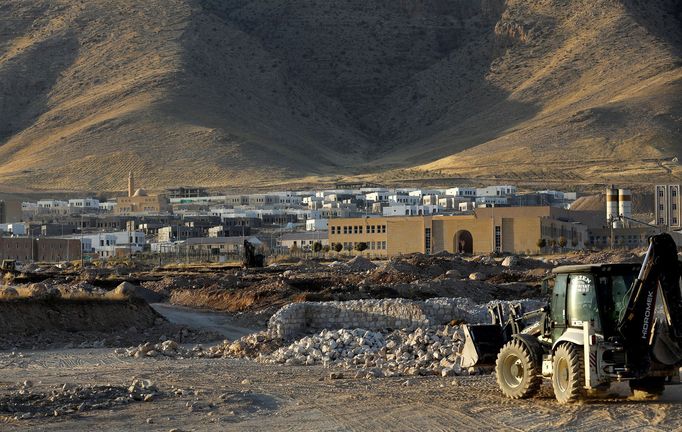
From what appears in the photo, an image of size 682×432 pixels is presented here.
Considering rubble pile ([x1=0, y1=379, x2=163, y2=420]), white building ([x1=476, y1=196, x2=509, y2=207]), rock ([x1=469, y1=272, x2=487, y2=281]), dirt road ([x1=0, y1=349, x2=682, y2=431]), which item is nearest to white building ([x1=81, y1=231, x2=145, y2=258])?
white building ([x1=476, y1=196, x2=509, y2=207])

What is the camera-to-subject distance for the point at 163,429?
801 inches

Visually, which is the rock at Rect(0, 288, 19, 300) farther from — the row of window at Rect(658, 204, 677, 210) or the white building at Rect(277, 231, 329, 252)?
the white building at Rect(277, 231, 329, 252)

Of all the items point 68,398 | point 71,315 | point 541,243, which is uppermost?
point 541,243

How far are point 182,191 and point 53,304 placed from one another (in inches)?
4716

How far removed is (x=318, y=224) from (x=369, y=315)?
275 feet

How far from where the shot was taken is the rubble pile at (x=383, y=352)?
26.5 m

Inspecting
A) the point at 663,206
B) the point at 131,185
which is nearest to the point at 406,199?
the point at 131,185

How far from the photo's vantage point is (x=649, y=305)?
20562 mm

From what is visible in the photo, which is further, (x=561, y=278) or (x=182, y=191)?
(x=182, y=191)

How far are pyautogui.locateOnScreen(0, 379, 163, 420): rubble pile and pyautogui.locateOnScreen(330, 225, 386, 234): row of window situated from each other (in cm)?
7309

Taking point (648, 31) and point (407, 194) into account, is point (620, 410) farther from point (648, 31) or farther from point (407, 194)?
point (648, 31)

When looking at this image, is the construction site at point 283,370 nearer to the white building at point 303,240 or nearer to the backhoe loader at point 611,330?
the backhoe loader at point 611,330

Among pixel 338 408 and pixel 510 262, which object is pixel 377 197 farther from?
pixel 338 408

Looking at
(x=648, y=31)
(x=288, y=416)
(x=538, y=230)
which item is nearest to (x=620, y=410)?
(x=288, y=416)
